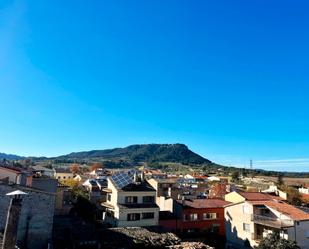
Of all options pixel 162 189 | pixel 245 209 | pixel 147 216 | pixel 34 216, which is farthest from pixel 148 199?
Answer: pixel 162 189

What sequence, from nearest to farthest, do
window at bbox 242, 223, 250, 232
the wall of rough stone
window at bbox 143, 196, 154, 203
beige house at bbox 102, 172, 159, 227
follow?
the wall of rough stone → beige house at bbox 102, 172, 159, 227 → window at bbox 242, 223, 250, 232 → window at bbox 143, 196, 154, 203

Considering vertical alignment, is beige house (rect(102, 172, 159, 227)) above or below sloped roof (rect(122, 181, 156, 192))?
below

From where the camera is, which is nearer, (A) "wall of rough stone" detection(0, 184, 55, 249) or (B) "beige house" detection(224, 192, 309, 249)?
(A) "wall of rough stone" detection(0, 184, 55, 249)

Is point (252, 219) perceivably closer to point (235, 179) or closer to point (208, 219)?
point (208, 219)

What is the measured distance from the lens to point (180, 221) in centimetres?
4966

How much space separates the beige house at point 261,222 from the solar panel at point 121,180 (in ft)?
54.8

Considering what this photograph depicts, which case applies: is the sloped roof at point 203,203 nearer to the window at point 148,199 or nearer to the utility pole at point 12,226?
the window at point 148,199

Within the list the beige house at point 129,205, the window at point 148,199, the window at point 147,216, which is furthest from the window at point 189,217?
the window at point 147,216

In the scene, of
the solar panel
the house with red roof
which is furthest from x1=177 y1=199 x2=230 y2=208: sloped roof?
the solar panel

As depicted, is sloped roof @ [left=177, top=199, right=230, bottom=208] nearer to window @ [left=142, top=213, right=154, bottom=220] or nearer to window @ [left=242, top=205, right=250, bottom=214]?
window @ [left=242, top=205, right=250, bottom=214]

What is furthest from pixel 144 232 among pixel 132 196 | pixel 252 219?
pixel 252 219

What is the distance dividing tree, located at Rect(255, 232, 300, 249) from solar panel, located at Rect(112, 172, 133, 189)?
19893mm

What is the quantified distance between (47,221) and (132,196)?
56.9 ft

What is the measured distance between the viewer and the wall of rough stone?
27378mm
